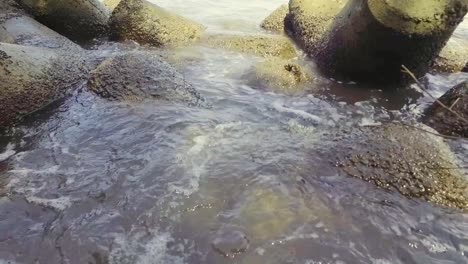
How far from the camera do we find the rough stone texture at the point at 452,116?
161 inches

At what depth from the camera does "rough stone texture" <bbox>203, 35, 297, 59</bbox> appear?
6512 millimetres

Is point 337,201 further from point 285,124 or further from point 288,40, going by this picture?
point 288,40

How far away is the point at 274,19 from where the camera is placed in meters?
8.12

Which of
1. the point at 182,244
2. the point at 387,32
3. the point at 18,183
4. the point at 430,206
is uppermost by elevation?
the point at 387,32

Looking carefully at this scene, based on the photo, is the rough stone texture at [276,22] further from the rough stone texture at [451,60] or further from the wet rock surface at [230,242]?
the wet rock surface at [230,242]

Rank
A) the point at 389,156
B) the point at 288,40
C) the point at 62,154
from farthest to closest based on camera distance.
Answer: the point at 288,40 → the point at 62,154 → the point at 389,156

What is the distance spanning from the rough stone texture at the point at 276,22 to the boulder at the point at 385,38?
2096mm

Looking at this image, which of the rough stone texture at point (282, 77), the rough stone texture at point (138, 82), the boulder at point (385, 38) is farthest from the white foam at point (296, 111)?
the boulder at point (385, 38)

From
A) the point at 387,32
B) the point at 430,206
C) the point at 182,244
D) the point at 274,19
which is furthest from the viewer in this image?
the point at 274,19

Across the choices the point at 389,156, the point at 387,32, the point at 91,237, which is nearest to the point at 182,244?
the point at 91,237

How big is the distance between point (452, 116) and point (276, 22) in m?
4.53

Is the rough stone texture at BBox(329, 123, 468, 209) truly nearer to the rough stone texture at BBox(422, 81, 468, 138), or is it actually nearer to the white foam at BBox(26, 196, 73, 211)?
the rough stone texture at BBox(422, 81, 468, 138)

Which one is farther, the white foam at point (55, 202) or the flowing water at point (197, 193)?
the white foam at point (55, 202)

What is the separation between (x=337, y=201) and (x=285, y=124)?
135 centimetres
